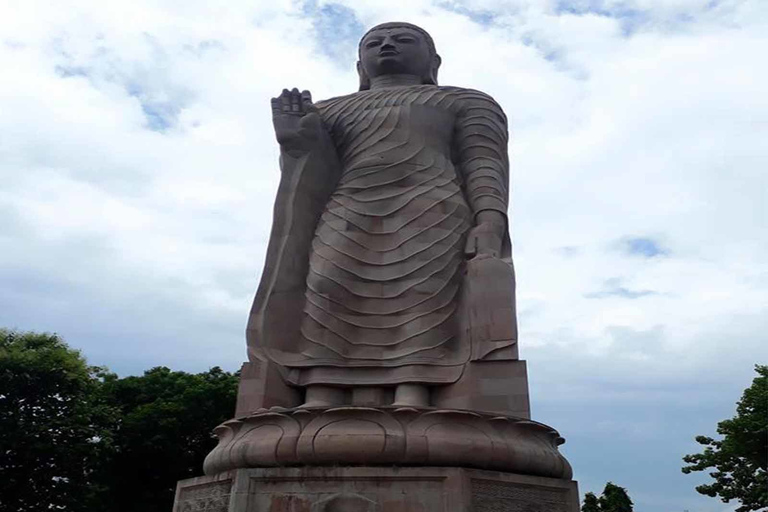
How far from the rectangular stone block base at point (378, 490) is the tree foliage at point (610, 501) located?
21.0 metres

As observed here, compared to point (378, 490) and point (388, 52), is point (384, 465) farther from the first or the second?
point (388, 52)

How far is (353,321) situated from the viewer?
26.8 ft

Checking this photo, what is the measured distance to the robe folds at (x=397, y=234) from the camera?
7.93 m

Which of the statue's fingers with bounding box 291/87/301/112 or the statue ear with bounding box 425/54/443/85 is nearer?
the statue's fingers with bounding box 291/87/301/112

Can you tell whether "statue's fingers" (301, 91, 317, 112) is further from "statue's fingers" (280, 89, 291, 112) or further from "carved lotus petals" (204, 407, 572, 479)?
"carved lotus petals" (204, 407, 572, 479)

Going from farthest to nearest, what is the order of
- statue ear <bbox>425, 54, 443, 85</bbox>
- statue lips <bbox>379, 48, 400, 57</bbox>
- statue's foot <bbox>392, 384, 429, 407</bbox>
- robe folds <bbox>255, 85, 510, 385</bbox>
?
statue ear <bbox>425, 54, 443, 85</bbox> → statue lips <bbox>379, 48, 400, 57</bbox> → robe folds <bbox>255, 85, 510, 385</bbox> → statue's foot <bbox>392, 384, 429, 407</bbox>

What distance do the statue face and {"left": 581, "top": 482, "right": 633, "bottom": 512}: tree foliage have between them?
20.2 m

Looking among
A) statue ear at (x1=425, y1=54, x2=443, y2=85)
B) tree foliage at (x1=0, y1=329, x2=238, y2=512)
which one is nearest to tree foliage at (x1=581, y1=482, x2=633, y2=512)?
tree foliage at (x1=0, y1=329, x2=238, y2=512)

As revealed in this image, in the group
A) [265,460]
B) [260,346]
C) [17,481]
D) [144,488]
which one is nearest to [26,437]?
[17,481]

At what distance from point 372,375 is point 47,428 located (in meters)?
11.8

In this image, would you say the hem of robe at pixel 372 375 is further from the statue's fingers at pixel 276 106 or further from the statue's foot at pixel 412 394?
the statue's fingers at pixel 276 106

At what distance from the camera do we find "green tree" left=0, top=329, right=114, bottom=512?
1641cm

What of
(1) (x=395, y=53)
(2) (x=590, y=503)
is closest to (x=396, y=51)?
(1) (x=395, y=53)

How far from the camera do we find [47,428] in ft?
55.0
